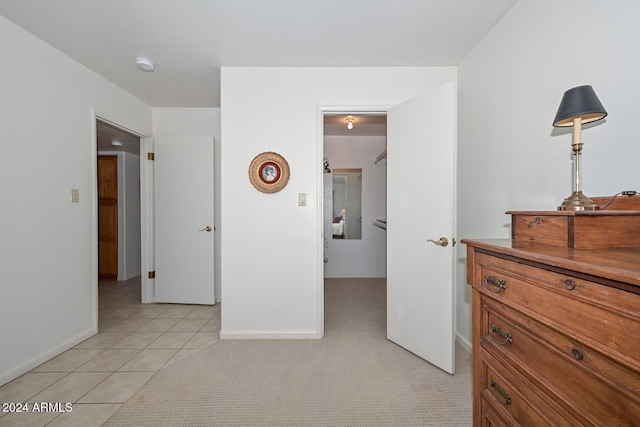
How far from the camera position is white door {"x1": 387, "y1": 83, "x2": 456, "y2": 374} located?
1776mm

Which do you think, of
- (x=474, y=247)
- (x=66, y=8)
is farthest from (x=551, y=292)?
(x=66, y=8)

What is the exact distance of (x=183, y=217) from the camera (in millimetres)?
3129

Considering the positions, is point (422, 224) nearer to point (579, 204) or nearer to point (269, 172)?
point (579, 204)

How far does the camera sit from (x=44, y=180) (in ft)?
6.36

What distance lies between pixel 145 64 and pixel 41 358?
95.3 inches

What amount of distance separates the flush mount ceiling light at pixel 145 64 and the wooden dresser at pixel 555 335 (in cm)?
274

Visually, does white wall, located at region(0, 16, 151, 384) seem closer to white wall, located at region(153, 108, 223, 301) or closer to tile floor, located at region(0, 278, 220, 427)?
tile floor, located at region(0, 278, 220, 427)

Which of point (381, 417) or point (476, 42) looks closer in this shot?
point (381, 417)

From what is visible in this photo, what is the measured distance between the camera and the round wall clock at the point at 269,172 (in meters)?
2.26

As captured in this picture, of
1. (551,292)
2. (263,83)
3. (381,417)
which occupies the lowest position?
(381,417)

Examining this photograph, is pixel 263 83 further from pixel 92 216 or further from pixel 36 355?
pixel 36 355

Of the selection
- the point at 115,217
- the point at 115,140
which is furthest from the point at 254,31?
the point at 115,217

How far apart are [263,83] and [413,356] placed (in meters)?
2.61

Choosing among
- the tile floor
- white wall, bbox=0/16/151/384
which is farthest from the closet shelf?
white wall, bbox=0/16/151/384
